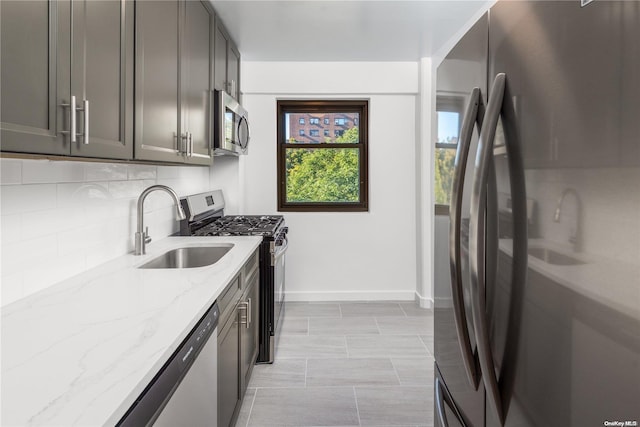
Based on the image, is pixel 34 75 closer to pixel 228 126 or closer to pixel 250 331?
pixel 250 331

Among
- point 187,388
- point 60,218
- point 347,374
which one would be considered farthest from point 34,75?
point 347,374

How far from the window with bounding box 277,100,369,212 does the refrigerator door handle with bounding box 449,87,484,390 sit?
10.8 ft

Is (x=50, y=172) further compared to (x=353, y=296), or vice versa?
(x=353, y=296)

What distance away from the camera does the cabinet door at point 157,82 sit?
160cm

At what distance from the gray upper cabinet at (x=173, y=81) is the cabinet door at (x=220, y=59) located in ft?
0.52

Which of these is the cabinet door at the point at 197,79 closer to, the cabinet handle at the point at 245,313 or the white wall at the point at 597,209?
the cabinet handle at the point at 245,313

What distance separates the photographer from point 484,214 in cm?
87

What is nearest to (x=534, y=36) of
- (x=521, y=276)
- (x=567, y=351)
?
(x=521, y=276)

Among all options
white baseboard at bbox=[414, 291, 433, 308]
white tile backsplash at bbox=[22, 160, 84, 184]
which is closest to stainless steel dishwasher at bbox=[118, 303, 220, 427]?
white tile backsplash at bbox=[22, 160, 84, 184]

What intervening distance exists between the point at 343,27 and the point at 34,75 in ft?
8.28

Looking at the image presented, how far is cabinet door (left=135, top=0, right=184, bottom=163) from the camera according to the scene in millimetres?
1600

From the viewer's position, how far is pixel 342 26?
3.09m

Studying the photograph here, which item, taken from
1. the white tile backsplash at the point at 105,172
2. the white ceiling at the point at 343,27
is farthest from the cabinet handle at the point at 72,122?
the white ceiling at the point at 343,27

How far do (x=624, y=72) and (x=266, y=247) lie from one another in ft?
7.95
